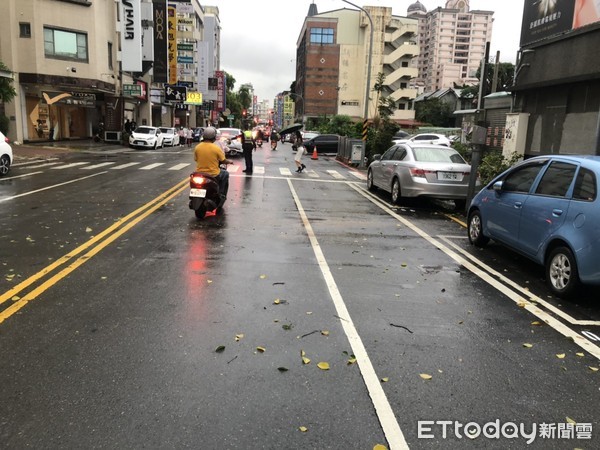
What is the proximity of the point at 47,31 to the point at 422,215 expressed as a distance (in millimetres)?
30911

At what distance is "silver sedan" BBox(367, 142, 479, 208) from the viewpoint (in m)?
12.4

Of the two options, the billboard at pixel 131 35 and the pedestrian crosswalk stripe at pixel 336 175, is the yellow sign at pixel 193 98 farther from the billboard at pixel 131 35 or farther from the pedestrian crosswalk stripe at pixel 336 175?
the pedestrian crosswalk stripe at pixel 336 175

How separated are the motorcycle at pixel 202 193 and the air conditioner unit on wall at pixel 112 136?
31.8m

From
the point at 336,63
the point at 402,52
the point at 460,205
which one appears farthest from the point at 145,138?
the point at 336,63

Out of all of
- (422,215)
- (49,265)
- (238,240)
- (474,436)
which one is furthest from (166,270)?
(422,215)

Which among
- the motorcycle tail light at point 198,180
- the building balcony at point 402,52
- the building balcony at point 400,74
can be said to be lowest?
the motorcycle tail light at point 198,180

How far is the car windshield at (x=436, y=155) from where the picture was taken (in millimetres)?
12867

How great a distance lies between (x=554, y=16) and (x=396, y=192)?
7609mm

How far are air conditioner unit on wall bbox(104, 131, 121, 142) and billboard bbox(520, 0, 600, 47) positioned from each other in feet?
101

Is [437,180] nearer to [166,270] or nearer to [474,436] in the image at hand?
[166,270]

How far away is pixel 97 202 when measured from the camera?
11961 mm

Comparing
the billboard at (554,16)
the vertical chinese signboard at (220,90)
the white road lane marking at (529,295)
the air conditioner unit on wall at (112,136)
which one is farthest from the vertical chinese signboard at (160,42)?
the vertical chinese signboard at (220,90)

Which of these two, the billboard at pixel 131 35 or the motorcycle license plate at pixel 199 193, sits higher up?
the billboard at pixel 131 35

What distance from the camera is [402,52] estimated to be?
296 feet
